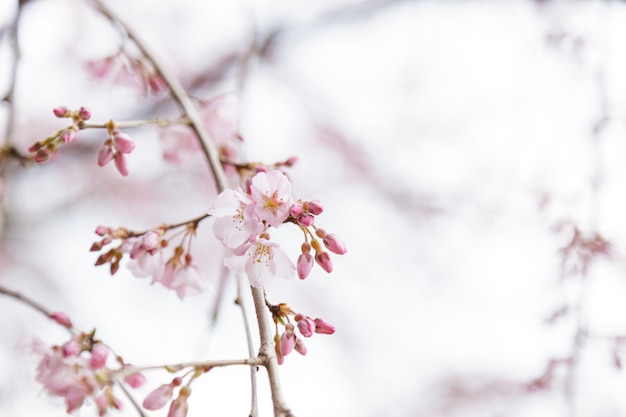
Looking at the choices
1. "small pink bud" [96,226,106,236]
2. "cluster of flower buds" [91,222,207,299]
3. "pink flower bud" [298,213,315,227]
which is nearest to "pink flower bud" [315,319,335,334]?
"pink flower bud" [298,213,315,227]

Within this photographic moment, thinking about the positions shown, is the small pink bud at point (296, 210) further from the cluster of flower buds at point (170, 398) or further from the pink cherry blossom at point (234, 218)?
the cluster of flower buds at point (170, 398)

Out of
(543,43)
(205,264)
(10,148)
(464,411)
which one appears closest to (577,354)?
(10,148)

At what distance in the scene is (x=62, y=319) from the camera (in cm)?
97

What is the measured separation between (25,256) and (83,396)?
169 inches

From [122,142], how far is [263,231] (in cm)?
32

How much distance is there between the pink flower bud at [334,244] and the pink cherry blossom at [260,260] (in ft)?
0.23

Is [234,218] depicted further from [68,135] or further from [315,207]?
[68,135]

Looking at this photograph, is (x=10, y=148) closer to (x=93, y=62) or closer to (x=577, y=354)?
(x=93, y=62)

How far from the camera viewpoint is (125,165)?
40.3 inches

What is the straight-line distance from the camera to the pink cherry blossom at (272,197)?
82 cm

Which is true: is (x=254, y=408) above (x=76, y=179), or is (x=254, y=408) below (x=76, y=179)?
below

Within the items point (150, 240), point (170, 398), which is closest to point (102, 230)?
point (150, 240)

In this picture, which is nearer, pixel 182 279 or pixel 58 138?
pixel 58 138

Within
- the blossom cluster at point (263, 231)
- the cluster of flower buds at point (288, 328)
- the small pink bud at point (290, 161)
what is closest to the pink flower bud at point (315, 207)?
the blossom cluster at point (263, 231)
